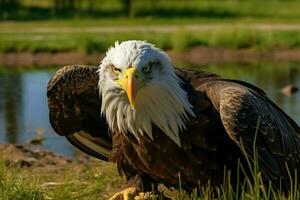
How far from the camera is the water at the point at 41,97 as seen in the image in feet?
43.9

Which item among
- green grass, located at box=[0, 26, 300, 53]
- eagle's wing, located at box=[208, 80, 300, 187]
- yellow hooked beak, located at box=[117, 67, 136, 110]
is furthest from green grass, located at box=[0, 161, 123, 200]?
green grass, located at box=[0, 26, 300, 53]

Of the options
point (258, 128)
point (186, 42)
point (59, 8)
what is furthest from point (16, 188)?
point (59, 8)

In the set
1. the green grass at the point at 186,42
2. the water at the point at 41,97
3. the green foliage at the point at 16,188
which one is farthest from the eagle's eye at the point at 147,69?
the green grass at the point at 186,42

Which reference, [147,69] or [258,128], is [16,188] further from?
[258,128]

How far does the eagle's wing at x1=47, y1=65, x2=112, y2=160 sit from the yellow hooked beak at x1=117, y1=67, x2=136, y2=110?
4.45 ft

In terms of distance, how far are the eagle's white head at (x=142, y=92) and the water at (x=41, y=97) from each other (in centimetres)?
533

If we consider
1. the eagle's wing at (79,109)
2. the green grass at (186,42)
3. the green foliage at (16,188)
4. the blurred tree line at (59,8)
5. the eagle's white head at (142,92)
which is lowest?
the blurred tree line at (59,8)

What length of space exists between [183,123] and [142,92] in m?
0.50

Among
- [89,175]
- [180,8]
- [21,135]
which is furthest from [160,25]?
[89,175]

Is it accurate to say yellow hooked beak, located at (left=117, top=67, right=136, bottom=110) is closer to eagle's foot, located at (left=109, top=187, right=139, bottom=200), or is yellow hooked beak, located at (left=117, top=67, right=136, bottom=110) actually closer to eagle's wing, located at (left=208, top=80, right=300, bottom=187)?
eagle's wing, located at (left=208, top=80, right=300, bottom=187)

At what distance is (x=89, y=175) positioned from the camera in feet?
29.2

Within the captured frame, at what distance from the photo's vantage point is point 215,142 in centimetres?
649

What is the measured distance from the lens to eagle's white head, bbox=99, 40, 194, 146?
584 centimetres

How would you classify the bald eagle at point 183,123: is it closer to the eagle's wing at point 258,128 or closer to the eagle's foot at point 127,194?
the eagle's wing at point 258,128
